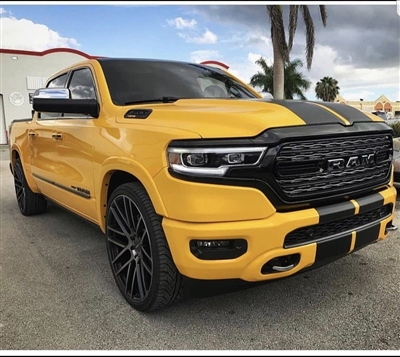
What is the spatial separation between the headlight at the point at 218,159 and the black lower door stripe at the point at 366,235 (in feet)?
3.07

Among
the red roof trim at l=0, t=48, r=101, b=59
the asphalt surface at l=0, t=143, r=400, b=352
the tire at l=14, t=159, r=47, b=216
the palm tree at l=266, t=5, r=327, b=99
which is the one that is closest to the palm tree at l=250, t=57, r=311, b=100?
the red roof trim at l=0, t=48, r=101, b=59

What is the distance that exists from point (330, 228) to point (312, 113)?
0.73 metres

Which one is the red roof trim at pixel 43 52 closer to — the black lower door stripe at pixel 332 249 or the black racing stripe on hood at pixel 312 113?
the black racing stripe on hood at pixel 312 113

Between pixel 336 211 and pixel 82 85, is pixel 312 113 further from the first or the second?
pixel 82 85

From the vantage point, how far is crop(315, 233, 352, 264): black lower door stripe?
2387mm

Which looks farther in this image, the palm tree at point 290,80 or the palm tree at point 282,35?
the palm tree at point 290,80

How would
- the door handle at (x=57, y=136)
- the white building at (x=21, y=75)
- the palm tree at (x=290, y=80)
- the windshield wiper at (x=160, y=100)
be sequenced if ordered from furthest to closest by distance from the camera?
the palm tree at (x=290, y=80) < the white building at (x=21, y=75) < the door handle at (x=57, y=136) < the windshield wiper at (x=160, y=100)

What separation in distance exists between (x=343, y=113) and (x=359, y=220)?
2.39 feet

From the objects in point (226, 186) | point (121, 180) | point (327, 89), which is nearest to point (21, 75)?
point (121, 180)

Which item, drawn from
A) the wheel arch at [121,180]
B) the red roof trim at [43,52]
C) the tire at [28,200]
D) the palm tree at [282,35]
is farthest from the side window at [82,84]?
the red roof trim at [43,52]

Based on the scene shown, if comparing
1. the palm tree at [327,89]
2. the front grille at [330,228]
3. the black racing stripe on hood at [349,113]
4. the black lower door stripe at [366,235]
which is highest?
the black racing stripe on hood at [349,113]

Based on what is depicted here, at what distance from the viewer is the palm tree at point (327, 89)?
53.6 meters

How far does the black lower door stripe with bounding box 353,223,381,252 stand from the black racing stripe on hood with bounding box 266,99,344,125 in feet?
2.40

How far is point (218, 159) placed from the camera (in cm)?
221
